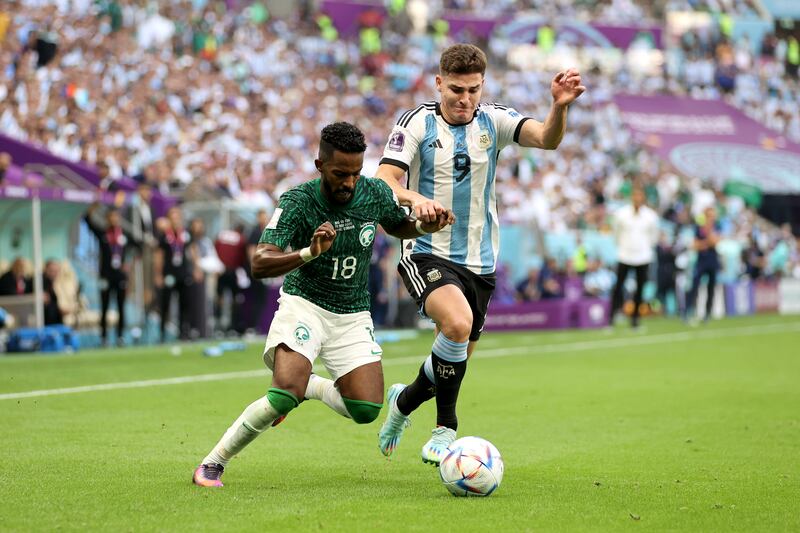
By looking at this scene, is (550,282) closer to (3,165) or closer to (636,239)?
(636,239)

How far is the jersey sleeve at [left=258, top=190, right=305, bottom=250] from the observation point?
6605 mm

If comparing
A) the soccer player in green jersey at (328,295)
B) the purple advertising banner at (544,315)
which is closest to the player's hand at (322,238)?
the soccer player in green jersey at (328,295)

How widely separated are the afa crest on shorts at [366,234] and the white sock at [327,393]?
84 cm

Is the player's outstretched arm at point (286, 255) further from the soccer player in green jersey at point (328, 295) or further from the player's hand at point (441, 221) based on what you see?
the player's hand at point (441, 221)

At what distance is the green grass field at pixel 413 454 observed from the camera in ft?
19.5

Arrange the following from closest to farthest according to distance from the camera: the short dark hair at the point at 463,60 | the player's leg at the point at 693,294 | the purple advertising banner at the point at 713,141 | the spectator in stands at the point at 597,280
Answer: the short dark hair at the point at 463,60
the player's leg at the point at 693,294
the spectator in stands at the point at 597,280
the purple advertising banner at the point at 713,141

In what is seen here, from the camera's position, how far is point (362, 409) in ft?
23.3

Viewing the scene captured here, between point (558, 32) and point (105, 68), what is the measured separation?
2146 centimetres

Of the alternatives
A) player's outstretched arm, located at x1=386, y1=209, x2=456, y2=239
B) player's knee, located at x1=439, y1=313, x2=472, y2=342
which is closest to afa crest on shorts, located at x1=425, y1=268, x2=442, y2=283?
player's knee, located at x1=439, y1=313, x2=472, y2=342

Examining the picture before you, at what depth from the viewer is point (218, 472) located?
6.81m

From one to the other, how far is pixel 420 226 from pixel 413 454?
1918 mm

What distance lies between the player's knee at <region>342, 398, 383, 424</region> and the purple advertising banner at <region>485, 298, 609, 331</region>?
1554 centimetres

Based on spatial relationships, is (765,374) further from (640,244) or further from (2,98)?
(2,98)

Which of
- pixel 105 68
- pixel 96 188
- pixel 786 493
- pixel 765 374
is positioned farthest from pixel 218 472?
pixel 105 68
